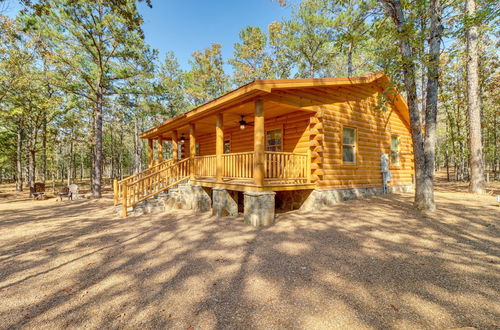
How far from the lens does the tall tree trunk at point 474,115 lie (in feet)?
→ 31.5

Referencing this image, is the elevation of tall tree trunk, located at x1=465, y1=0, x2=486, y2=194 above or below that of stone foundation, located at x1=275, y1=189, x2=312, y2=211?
above

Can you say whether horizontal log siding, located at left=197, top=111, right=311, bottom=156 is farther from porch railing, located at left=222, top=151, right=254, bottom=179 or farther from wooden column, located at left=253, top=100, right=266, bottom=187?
wooden column, located at left=253, top=100, right=266, bottom=187

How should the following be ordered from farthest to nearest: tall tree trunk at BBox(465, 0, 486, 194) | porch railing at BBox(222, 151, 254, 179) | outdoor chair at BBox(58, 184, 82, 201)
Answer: outdoor chair at BBox(58, 184, 82, 201), tall tree trunk at BBox(465, 0, 486, 194), porch railing at BBox(222, 151, 254, 179)

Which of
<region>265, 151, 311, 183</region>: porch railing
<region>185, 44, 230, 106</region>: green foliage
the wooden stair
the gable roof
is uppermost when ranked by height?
<region>185, 44, 230, 106</region>: green foliage

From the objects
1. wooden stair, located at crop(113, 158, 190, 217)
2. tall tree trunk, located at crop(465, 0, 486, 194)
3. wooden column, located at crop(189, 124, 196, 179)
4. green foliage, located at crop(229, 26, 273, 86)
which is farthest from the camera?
green foliage, located at crop(229, 26, 273, 86)

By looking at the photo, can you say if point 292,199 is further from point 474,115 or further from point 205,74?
point 205,74

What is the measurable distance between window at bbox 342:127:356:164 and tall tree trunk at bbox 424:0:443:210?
8.55 feet

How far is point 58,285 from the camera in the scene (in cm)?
331

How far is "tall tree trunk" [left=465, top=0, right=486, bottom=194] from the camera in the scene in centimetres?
960

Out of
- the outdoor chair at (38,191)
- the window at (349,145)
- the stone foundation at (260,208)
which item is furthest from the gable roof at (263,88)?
the outdoor chair at (38,191)

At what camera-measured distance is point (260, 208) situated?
241 inches

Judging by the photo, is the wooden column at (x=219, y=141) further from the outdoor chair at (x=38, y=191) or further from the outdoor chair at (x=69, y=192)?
the outdoor chair at (x=38, y=191)

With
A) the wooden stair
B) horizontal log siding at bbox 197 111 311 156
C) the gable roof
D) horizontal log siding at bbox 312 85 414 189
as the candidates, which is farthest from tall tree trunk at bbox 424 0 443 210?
the wooden stair

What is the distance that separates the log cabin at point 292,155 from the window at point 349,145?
0.13 feet
